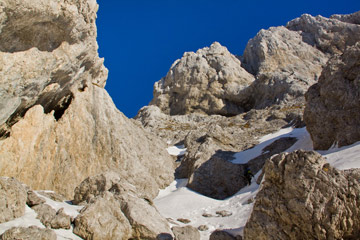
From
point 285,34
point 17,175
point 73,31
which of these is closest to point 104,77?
point 73,31

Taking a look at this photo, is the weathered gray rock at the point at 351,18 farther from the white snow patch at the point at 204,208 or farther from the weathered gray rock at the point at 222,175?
the white snow patch at the point at 204,208

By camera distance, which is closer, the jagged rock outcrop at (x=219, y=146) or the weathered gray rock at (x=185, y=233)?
the weathered gray rock at (x=185, y=233)

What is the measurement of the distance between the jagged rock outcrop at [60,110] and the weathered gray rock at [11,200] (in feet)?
23.6

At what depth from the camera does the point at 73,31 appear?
77.0 feet

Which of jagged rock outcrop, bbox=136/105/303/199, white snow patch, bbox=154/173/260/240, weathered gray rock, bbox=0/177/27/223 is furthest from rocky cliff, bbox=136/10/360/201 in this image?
weathered gray rock, bbox=0/177/27/223

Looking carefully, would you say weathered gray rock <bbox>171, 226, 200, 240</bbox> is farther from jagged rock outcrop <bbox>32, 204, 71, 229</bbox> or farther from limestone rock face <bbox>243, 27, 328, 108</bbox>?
limestone rock face <bbox>243, 27, 328, 108</bbox>

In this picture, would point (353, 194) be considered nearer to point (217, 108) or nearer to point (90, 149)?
point (90, 149)

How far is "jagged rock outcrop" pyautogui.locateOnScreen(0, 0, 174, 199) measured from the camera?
20.4 m

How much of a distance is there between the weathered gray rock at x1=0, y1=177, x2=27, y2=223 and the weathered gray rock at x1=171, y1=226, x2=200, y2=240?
777 cm

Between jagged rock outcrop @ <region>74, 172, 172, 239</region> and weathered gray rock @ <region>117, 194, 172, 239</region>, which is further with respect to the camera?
weathered gray rock @ <region>117, 194, 172, 239</region>

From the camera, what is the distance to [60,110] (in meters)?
30.1

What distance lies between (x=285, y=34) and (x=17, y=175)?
95.8 m

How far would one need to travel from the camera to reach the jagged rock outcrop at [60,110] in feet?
66.9

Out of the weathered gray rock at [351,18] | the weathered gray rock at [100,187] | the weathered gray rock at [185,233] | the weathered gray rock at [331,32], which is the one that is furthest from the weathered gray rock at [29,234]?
the weathered gray rock at [351,18]
